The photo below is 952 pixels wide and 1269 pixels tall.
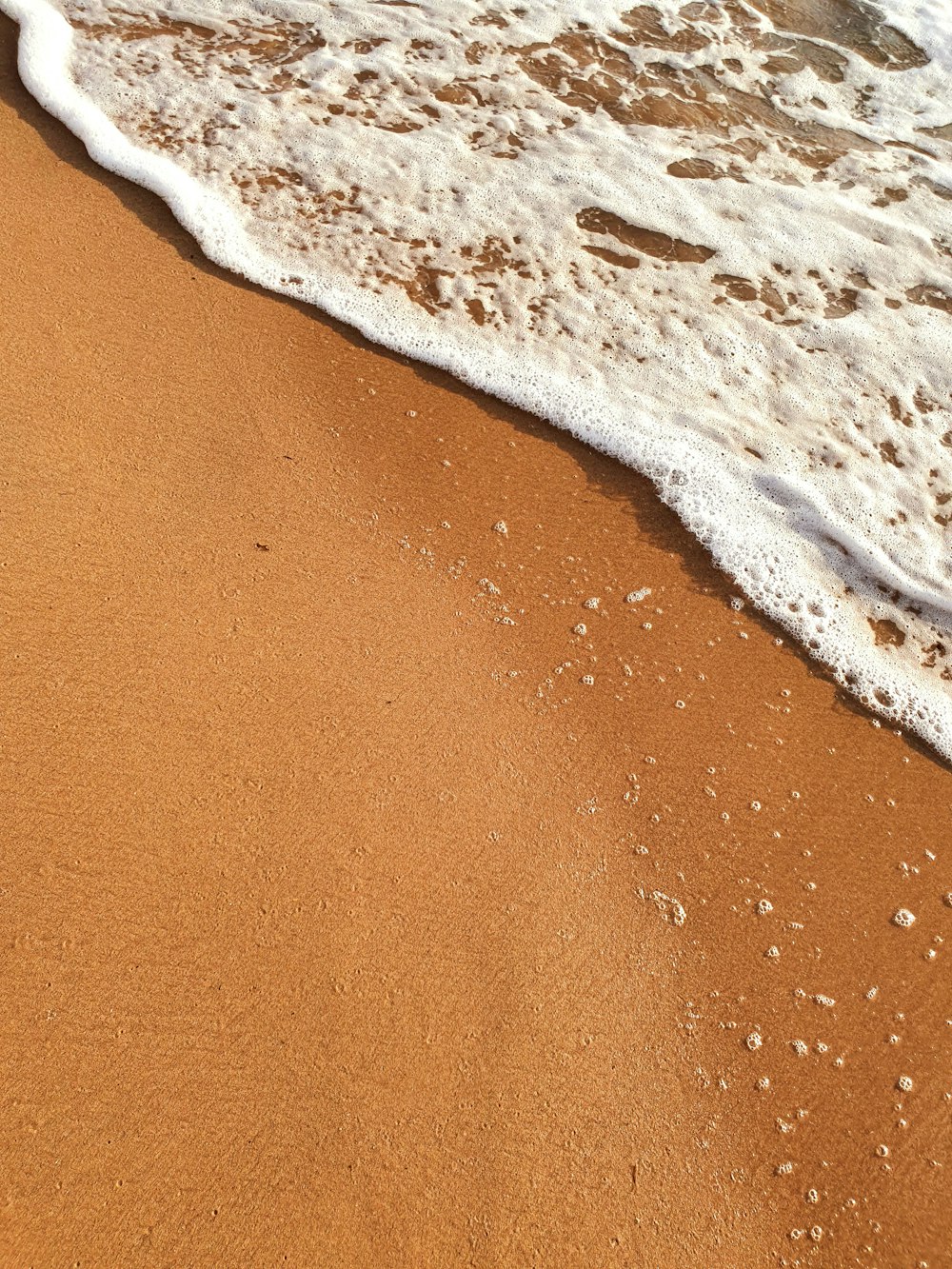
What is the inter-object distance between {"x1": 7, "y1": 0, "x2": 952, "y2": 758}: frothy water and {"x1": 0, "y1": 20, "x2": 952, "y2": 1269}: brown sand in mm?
336

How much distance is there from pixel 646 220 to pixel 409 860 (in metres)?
3.18

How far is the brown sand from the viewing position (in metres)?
1.94

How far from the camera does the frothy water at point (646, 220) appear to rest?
321 centimetres

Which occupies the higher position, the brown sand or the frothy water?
the frothy water

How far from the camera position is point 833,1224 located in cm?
202

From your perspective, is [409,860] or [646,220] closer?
[409,860]

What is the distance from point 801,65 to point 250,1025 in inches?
220

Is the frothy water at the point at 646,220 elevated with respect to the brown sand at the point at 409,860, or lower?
elevated

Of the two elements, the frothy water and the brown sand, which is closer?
the brown sand

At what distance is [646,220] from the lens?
4.10 meters

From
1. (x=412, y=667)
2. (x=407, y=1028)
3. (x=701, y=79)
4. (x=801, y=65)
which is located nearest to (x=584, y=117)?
(x=701, y=79)

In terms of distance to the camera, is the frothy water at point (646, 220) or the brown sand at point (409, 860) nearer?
the brown sand at point (409, 860)

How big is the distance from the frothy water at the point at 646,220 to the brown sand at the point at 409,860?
1.10 ft

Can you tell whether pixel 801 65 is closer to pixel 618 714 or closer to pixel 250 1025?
pixel 618 714
